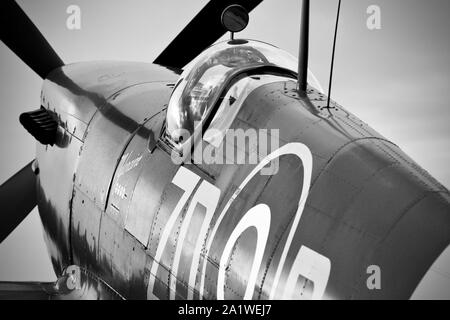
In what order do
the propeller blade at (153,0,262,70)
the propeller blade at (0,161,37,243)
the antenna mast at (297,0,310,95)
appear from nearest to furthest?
the antenna mast at (297,0,310,95) → the propeller blade at (0,161,37,243) → the propeller blade at (153,0,262,70)

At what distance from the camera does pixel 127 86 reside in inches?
292

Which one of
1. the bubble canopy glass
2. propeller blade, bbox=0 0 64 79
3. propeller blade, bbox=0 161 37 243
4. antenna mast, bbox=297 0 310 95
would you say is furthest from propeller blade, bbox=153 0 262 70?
antenna mast, bbox=297 0 310 95

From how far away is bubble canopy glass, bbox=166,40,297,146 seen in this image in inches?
196

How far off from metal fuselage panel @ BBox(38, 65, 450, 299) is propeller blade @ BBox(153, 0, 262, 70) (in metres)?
4.57

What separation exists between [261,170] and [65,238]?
371 cm

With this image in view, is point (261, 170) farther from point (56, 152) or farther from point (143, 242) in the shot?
point (56, 152)

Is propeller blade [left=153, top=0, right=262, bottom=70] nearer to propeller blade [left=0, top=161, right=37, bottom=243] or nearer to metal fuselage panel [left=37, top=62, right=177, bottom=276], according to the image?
metal fuselage panel [left=37, top=62, right=177, bottom=276]

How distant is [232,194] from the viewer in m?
4.14

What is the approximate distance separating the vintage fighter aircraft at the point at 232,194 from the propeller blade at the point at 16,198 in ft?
6.36

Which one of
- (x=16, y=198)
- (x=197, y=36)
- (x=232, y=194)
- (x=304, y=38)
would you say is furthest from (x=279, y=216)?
(x=197, y=36)

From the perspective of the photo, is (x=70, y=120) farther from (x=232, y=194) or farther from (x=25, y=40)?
(x=232, y=194)

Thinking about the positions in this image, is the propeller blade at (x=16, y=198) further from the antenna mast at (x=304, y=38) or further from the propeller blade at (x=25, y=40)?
the antenna mast at (x=304, y=38)

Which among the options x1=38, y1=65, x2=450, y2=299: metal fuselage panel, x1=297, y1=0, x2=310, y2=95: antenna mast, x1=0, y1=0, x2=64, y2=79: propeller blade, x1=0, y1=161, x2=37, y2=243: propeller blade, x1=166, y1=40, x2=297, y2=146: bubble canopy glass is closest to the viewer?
x1=38, y1=65, x2=450, y2=299: metal fuselage panel

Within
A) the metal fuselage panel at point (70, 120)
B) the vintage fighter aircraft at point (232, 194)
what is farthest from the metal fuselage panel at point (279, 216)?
the metal fuselage panel at point (70, 120)
